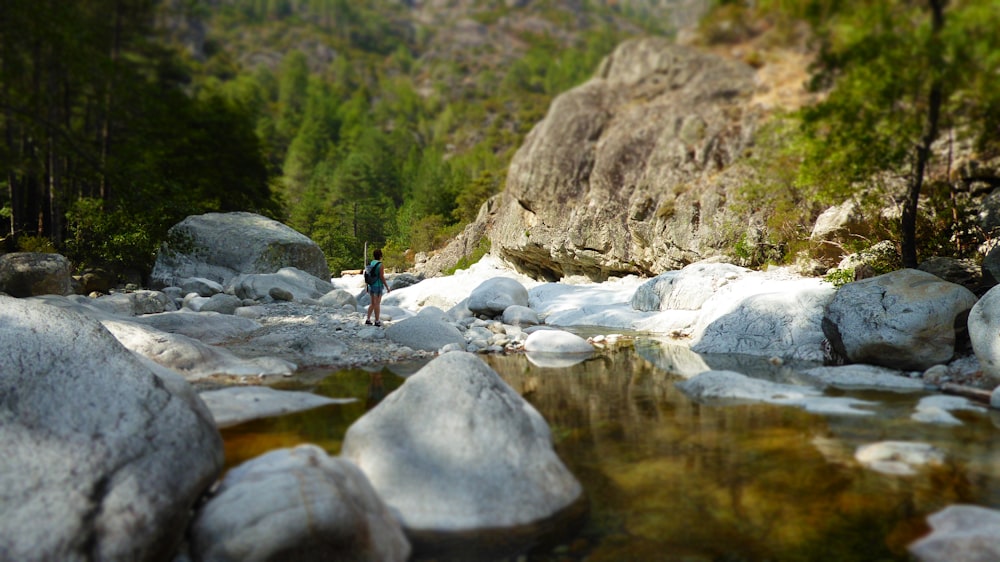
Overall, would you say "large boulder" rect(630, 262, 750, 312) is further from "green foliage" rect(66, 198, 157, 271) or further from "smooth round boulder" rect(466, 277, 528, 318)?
"green foliage" rect(66, 198, 157, 271)

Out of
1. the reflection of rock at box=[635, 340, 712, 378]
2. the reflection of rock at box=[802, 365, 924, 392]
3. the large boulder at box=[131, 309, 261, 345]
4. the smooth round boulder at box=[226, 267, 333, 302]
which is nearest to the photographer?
the reflection of rock at box=[802, 365, 924, 392]

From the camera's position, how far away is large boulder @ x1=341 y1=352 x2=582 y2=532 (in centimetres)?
330

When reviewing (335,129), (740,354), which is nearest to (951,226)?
(740,354)

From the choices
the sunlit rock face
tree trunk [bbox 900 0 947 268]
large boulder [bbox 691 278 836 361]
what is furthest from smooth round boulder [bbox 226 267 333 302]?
tree trunk [bbox 900 0 947 268]

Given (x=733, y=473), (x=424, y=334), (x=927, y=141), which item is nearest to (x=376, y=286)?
(x=424, y=334)

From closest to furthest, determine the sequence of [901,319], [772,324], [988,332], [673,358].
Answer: [988,332] → [901,319] → [673,358] → [772,324]

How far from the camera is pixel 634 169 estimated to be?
25797mm

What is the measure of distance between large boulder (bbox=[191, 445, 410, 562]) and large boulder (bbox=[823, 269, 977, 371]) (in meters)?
7.20

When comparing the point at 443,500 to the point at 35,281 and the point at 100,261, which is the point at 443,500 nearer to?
the point at 35,281

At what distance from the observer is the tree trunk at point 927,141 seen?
6.15m

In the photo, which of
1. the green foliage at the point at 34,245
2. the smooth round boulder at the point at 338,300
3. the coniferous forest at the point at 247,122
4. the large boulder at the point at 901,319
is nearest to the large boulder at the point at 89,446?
the coniferous forest at the point at 247,122

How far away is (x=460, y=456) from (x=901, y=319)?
22.0 feet

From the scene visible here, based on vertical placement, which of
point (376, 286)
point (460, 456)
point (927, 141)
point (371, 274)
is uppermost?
point (927, 141)

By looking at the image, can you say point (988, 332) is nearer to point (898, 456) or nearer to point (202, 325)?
point (898, 456)
